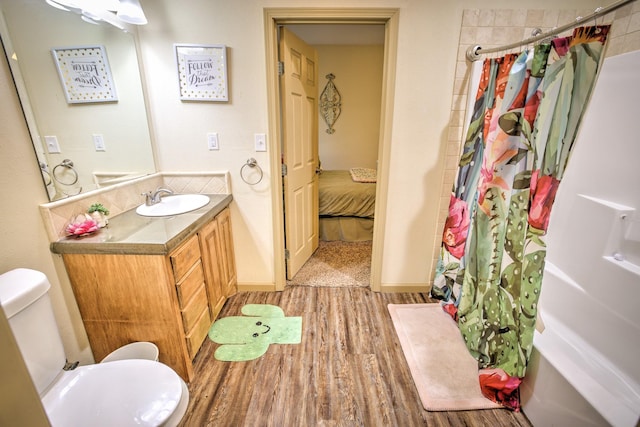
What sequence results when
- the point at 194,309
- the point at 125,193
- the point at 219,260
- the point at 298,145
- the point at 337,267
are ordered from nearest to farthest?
the point at 194,309
the point at 125,193
the point at 219,260
the point at 298,145
the point at 337,267

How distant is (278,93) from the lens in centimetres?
192

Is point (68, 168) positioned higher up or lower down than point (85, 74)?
lower down

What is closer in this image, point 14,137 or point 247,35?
point 14,137

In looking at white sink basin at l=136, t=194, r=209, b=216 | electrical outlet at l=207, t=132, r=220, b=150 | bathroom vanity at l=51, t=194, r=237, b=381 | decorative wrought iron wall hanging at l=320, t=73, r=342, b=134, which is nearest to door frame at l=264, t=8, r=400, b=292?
electrical outlet at l=207, t=132, r=220, b=150

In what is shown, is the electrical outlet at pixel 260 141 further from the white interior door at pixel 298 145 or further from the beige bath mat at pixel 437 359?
the beige bath mat at pixel 437 359

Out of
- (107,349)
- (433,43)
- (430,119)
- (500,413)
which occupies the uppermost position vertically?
(433,43)

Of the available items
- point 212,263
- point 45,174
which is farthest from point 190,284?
point 45,174

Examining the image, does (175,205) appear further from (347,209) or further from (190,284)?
(347,209)

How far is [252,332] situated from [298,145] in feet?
4.91

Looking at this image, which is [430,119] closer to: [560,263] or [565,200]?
[565,200]

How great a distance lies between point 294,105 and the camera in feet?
6.99

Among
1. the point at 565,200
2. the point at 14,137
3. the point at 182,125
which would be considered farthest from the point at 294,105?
the point at 565,200

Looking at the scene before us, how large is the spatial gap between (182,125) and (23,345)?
1472mm

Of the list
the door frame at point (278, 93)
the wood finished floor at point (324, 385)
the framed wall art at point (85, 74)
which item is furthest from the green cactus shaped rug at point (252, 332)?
the framed wall art at point (85, 74)
